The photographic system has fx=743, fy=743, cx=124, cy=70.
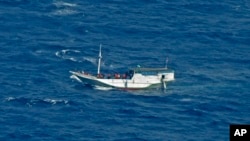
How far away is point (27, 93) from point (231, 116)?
53822 millimetres

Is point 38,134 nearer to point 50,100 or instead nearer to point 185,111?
point 50,100

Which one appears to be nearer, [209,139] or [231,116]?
[209,139]

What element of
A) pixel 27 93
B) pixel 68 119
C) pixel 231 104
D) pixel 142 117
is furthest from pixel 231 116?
pixel 27 93

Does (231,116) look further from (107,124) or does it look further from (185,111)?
(107,124)

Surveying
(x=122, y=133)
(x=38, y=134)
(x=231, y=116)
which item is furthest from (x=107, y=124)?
(x=231, y=116)

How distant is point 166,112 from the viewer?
187875mm

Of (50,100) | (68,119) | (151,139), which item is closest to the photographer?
(151,139)

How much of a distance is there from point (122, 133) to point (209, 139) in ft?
65.6

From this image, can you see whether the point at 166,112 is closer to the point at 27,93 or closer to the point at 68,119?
the point at 68,119

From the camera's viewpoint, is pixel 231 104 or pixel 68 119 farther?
pixel 231 104

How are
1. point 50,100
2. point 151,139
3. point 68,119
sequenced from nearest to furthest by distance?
point 151,139
point 68,119
point 50,100

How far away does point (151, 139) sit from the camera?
16738cm

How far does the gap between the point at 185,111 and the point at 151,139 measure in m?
23.9

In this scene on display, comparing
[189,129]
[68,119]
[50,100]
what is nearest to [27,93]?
[50,100]
